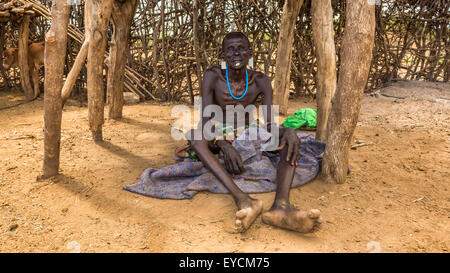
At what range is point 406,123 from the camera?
161 inches

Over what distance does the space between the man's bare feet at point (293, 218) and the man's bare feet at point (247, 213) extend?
6 centimetres

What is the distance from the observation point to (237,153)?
2.32 metres

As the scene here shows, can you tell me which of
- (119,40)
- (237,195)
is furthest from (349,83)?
(119,40)

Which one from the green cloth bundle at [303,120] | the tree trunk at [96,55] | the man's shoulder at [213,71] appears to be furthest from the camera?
the green cloth bundle at [303,120]

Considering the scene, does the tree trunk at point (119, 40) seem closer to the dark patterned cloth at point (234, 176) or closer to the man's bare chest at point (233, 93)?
the man's bare chest at point (233, 93)

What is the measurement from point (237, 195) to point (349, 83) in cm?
114

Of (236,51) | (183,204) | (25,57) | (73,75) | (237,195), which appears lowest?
(183,204)

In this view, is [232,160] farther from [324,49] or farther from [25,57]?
[25,57]

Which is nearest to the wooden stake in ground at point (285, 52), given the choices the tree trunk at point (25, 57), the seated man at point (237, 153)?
the seated man at point (237, 153)

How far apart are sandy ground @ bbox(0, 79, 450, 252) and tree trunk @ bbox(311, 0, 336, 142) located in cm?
66

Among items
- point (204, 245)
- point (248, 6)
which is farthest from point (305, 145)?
point (248, 6)

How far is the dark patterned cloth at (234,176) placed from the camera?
7.61ft

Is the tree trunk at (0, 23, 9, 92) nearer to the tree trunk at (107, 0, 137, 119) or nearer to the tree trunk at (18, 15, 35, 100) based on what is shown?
the tree trunk at (18, 15, 35, 100)
